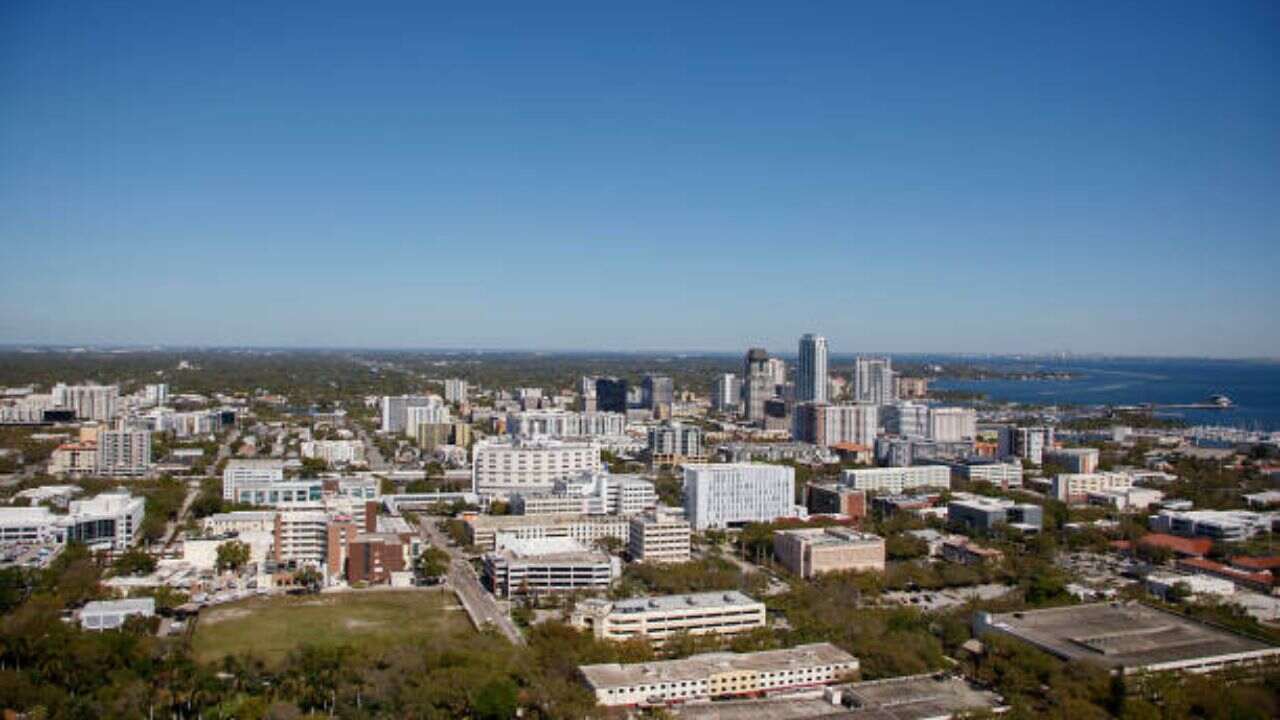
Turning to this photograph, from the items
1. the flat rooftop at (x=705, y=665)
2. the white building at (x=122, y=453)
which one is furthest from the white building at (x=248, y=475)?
the flat rooftop at (x=705, y=665)

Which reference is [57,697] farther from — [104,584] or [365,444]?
[365,444]

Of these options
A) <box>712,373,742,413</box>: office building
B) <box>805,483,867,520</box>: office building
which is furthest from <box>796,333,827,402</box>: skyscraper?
<box>805,483,867,520</box>: office building

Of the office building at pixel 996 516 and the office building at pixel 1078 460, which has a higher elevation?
the office building at pixel 1078 460

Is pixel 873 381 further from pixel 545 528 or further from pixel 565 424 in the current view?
pixel 545 528

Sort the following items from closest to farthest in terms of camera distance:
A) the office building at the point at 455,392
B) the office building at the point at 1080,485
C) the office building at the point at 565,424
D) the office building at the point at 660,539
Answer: the office building at the point at 660,539 → the office building at the point at 1080,485 → the office building at the point at 565,424 → the office building at the point at 455,392

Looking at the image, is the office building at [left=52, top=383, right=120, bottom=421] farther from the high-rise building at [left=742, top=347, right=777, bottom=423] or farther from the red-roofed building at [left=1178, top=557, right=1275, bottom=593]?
the red-roofed building at [left=1178, top=557, right=1275, bottom=593]

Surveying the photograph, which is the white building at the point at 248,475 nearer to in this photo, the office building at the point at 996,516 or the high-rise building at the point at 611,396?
the office building at the point at 996,516

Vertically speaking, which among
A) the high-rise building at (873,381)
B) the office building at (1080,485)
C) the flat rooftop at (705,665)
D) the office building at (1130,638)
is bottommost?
the flat rooftop at (705,665)

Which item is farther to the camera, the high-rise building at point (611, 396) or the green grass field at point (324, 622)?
the high-rise building at point (611, 396)
